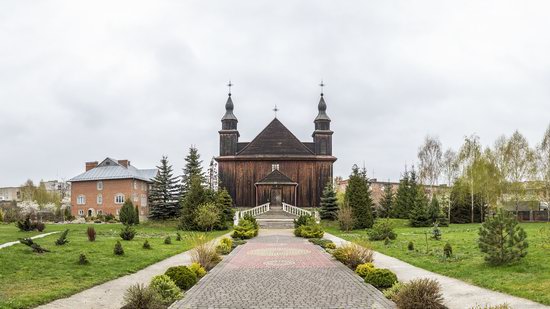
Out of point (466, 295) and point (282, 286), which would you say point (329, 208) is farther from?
point (466, 295)

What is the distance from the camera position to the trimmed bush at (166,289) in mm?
10672

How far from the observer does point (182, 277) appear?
1234cm

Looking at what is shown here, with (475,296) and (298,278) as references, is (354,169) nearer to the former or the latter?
(298,278)

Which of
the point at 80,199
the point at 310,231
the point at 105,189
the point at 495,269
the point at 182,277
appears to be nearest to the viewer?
the point at 182,277

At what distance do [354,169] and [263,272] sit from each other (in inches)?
958

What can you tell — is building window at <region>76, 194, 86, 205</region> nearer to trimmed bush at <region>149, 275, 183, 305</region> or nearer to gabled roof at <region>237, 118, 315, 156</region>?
gabled roof at <region>237, 118, 315, 156</region>

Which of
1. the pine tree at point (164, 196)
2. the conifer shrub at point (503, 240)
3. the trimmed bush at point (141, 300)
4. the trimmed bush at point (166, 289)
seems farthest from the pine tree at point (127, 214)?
the trimmed bush at point (141, 300)

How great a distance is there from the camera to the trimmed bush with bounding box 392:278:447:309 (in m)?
9.59

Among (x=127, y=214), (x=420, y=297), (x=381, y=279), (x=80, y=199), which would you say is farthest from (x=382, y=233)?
(x=80, y=199)

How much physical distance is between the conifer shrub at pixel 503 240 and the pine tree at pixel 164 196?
35.4 metres

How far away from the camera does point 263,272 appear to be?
15.5 metres

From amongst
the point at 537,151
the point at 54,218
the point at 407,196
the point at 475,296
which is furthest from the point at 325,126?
the point at 475,296

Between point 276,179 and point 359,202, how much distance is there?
653 inches

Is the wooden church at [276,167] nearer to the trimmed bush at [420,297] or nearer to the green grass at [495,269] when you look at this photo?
the green grass at [495,269]
